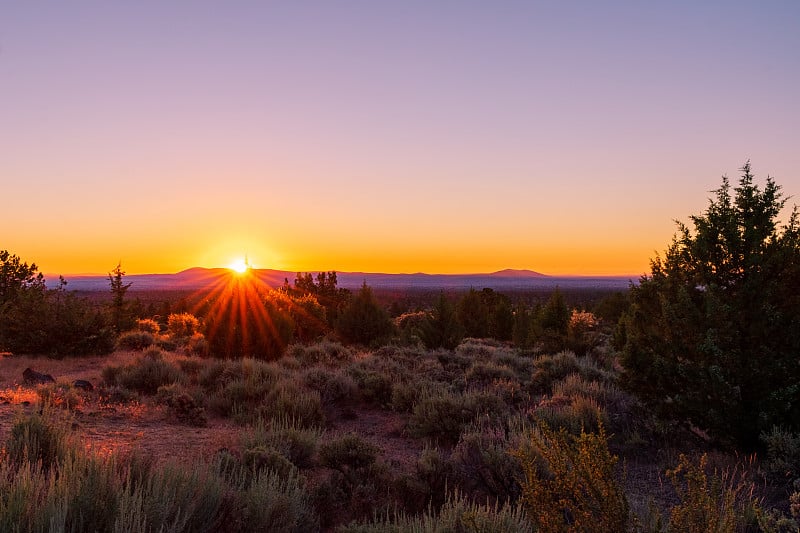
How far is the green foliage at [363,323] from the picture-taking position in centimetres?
2477

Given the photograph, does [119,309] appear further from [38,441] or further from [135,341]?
[38,441]

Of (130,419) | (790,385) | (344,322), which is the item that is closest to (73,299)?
(344,322)

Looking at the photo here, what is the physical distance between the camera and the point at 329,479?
6.27 metres

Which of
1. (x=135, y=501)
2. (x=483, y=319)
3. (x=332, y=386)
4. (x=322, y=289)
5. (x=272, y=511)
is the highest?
(x=322, y=289)

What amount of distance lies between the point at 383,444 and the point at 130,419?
4508mm

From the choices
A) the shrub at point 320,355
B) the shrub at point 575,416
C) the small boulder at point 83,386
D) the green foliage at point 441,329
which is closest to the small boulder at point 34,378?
the small boulder at point 83,386

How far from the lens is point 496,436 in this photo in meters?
7.80

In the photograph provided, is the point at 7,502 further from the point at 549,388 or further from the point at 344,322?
the point at 344,322

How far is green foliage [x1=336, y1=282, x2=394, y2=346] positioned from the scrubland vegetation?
9.35 metres

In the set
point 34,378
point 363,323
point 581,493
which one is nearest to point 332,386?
point 34,378

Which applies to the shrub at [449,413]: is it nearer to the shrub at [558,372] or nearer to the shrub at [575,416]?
the shrub at [575,416]

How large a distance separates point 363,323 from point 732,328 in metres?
18.8

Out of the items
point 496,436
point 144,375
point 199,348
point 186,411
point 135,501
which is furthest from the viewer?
point 199,348

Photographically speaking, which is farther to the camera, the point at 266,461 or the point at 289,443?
the point at 289,443
